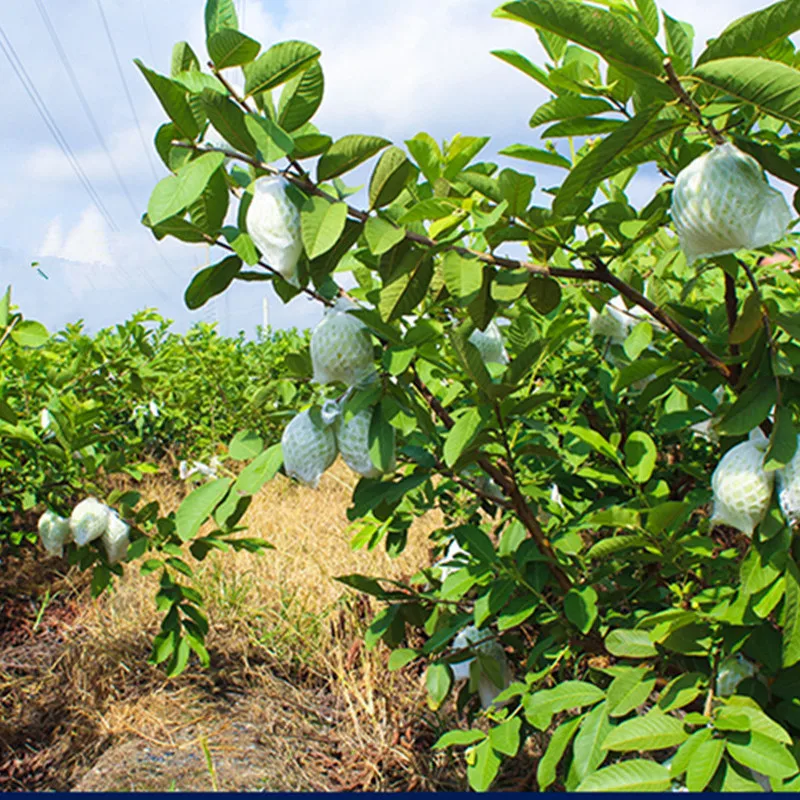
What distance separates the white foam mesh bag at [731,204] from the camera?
0.82 meters

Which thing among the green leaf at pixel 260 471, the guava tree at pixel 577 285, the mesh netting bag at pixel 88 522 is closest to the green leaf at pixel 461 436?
the guava tree at pixel 577 285

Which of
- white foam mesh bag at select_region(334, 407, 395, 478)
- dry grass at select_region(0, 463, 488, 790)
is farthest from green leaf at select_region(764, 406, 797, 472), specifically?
dry grass at select_region(0, 463, 488, 790)

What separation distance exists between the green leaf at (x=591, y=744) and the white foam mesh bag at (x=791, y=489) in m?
0.45

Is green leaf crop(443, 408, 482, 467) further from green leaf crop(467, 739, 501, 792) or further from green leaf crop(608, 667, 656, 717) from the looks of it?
green leaf crop(467, 739, 501, 792)

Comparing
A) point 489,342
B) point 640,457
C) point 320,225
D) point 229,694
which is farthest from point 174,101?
point 229,694

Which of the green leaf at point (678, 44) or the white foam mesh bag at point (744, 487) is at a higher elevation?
the green leaf at point (678, 44)

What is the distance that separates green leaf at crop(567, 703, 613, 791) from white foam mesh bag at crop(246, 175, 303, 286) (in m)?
0.84

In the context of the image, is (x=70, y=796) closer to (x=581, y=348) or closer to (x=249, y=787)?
(x=249, y=787)

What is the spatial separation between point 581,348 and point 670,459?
0.87m

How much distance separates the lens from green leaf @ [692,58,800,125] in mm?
659

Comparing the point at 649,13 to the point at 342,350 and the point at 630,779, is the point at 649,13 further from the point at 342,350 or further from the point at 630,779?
the point at 630,779

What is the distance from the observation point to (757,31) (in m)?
0.69

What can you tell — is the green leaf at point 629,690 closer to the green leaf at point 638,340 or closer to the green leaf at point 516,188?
the green leaf at point 638,340

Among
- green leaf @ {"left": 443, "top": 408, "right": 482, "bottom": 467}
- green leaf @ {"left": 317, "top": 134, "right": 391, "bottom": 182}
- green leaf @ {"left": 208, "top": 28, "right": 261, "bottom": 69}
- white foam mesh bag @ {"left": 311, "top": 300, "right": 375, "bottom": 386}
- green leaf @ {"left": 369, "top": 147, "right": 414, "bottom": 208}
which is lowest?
green leaf @ {"left": 443, "top": 408, "right": 482, "bottom": 467}
